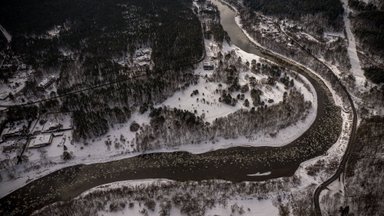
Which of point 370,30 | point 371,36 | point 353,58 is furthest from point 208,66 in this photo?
point 370,30

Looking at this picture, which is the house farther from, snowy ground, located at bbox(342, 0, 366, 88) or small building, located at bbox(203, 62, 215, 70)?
snowy ground, located at bbox(342, 0, 366, 88)

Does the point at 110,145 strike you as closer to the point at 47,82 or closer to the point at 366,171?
the point at 47,82

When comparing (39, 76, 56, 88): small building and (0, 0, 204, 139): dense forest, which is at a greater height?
(0, 0, 204, 139): dense forest

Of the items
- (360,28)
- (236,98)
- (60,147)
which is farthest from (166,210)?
(360,28)

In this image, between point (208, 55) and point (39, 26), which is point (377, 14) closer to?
point (208, 55)

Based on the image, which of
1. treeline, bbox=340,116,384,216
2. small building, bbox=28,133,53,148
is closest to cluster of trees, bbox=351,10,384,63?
treeline, bbox=340,116,384,216

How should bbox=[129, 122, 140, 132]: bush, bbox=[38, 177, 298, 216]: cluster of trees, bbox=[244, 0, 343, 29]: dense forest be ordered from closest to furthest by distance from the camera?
1. bbox=[38, 177, 298, 216]: cluster of trees
2. bbox=[129, 122, 140, 132]: bush
3. bbox=[244, 0, 343, 29]: dense forest
